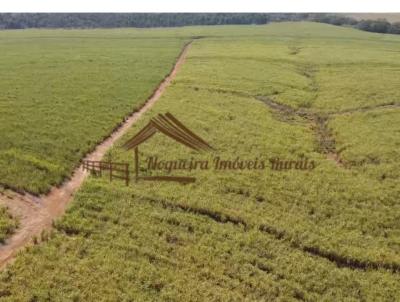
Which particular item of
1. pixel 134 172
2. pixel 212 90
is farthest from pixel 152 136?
pixel 212 90

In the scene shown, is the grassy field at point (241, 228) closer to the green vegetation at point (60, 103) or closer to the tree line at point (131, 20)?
the green vegetation at point (60, 103)

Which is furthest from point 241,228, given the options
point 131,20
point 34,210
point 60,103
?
point 131,20

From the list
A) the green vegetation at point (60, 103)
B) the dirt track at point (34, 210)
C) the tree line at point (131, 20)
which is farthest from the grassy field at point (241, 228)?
the tree line at point (131, 20)

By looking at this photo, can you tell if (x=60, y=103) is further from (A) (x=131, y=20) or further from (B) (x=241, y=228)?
(A) (x=131, y=20)

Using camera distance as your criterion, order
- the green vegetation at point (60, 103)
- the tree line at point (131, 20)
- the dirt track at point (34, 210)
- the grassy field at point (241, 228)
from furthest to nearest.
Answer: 1. the tree line at point (131, 20)
2. the green vegetation at point (60, 103)
3. the dirt track at point (34, 210)
4. the grassy field at point (241, 228)

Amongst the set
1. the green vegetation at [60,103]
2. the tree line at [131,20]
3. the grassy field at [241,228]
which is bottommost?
the grassy field at [241,228]

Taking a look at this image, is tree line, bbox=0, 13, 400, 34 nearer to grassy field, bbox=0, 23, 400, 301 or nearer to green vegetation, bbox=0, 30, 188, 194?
green vegetation, bbox=0, 30, 188, 194

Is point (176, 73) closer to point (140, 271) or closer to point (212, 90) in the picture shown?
point (212, 90)
